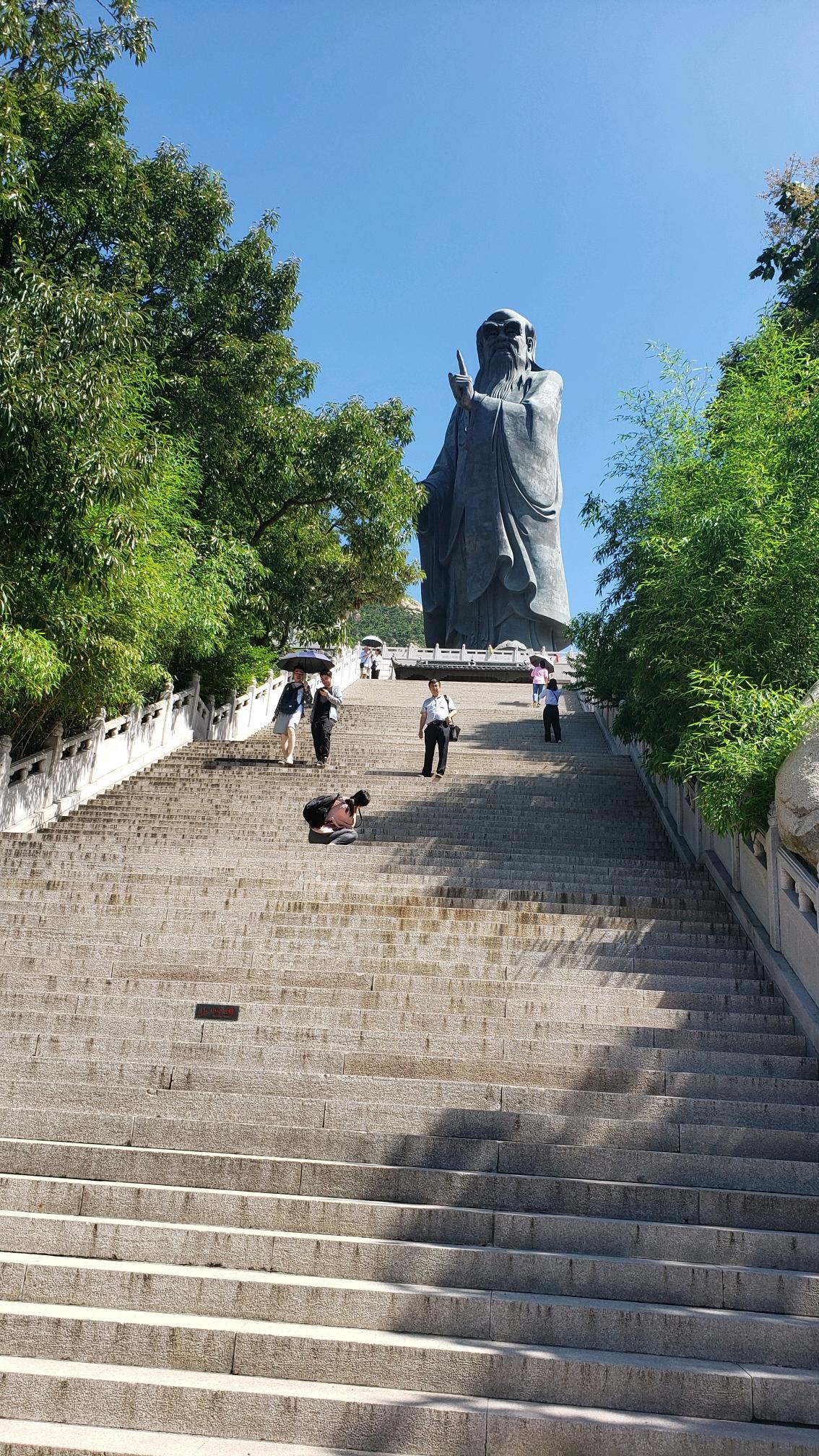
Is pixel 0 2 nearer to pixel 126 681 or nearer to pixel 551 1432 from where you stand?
pixel 126 681

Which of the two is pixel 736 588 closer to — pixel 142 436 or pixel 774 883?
pixel 774 883

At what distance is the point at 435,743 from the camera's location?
11266mm

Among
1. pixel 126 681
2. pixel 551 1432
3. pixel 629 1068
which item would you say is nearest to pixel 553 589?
pixel 126 681

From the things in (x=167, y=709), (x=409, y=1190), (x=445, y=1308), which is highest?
(x=167, y=709)

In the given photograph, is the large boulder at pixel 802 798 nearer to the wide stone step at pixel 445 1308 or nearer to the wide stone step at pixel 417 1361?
the wide stone step at pixel 445 1308

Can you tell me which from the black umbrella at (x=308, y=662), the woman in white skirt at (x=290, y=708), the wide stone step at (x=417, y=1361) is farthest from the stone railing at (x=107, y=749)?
the wide stone step at (x=417, y=1361)

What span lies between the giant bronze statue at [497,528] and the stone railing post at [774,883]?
78.5ft

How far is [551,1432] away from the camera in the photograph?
2.88 m

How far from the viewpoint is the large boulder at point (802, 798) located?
18.0 ft

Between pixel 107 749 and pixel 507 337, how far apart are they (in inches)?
1039

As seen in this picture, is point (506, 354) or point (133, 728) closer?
point (133, 728)

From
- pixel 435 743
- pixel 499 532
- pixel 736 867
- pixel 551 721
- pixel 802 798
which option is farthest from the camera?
pixel 499 532

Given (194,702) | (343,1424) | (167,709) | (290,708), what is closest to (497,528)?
(194,702)

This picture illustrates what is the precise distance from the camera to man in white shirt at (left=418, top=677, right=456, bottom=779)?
11.0 m
